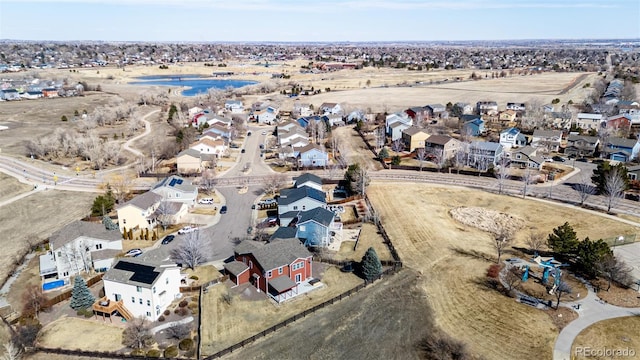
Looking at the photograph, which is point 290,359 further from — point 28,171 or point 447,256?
point 28,171

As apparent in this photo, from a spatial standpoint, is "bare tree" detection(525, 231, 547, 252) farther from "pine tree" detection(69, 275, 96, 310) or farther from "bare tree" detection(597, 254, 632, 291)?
"pine tree" detection(69, 275, 96, 310)

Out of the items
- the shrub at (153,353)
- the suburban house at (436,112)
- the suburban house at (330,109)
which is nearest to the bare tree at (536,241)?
the shrub at (153,353)

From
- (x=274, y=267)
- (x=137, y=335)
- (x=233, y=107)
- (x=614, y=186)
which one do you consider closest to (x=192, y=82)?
(x=233, y=107)

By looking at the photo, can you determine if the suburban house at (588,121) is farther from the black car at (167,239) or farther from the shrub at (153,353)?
the shrub at (153,353)

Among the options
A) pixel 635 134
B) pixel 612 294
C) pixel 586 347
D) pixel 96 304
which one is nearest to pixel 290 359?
pixel 96 304

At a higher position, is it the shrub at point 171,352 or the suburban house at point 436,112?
the suburban house at point 436,112

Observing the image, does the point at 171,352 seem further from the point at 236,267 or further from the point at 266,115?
the point at 266,115

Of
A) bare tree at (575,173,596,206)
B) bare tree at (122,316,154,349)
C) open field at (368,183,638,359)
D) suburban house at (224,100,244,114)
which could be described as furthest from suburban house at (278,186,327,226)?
suburban house at (224,100,244,114)
